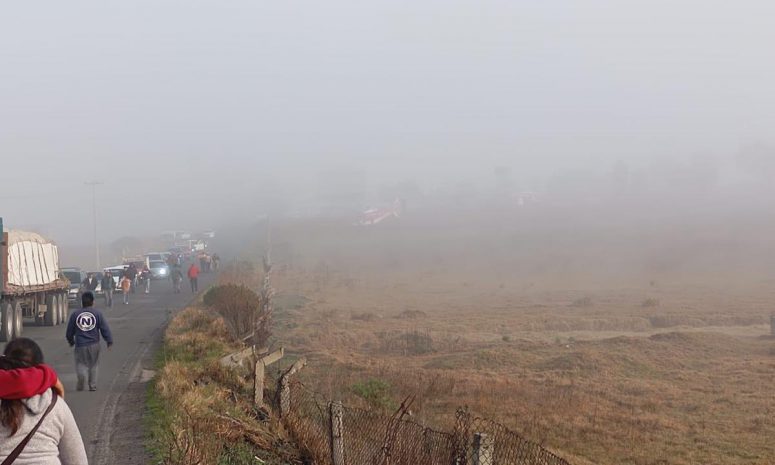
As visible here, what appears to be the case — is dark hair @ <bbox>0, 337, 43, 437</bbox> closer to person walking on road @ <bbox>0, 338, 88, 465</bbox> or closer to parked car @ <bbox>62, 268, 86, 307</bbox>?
person walking on road @ <bbox>0, 338, 88, 465</bbox>

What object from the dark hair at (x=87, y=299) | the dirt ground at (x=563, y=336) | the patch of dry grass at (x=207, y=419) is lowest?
the dirt ground at (x=563, y=336)

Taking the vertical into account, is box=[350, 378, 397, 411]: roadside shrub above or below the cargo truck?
below

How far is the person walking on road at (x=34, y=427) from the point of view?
4.23 m

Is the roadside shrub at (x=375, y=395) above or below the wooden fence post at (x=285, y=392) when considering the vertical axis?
below

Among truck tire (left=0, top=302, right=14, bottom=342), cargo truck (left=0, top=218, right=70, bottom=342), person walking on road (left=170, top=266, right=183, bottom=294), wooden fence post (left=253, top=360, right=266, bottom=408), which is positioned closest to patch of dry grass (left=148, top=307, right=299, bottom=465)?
wooden fence post (left=253, top=360, right=266, bottom=408)

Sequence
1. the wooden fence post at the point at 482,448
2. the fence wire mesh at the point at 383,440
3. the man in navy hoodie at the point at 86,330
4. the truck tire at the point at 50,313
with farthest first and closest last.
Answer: the truck tire at the point at 50,313, the man in navy hoodie at the point at 86,330, the fence wire mesh at the point at 383,440, the wooden fence post at the point at 482,448

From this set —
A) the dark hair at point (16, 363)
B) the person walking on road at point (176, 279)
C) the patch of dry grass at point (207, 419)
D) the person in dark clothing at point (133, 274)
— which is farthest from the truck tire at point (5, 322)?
the person in dark clothing at point (133, 274)

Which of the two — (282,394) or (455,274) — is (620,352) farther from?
(455,274)

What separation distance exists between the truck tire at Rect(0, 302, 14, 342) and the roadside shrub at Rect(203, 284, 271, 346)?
17.3 feet

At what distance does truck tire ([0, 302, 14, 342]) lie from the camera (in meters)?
20.8

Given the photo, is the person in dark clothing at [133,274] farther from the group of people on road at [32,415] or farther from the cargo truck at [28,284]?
the group of people on road at [32,415]

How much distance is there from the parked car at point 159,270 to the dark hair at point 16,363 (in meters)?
52.3

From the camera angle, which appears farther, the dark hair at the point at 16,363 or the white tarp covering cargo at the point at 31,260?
the white tarp covering cargo at the point at 31,260

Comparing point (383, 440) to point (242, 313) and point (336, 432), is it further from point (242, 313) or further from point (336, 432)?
point (242, 313)
